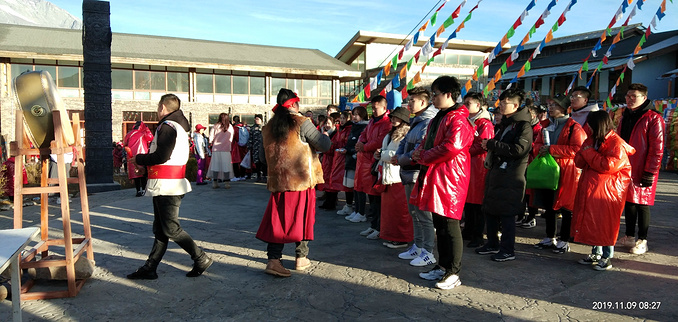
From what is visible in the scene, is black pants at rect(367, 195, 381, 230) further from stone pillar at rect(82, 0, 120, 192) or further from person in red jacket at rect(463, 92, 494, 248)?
stone pillar at rect(82, 0, 120, 192)

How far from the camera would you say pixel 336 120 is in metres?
8.23

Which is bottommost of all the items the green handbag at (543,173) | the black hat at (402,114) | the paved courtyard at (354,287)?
the paved courtyard at (354,287)

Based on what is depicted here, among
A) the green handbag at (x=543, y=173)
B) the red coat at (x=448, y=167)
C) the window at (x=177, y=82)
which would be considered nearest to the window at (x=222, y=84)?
the window at (x=177, y=82)

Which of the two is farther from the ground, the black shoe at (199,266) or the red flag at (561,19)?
the red flag at (561,19)

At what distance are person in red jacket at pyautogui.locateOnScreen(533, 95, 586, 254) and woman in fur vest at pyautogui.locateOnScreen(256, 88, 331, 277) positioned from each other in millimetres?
2752

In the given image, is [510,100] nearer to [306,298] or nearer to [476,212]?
[476,212]

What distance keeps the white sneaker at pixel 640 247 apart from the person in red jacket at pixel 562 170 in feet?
2.05

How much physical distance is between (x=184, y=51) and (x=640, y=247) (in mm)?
24212

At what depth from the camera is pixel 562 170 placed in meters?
5.08

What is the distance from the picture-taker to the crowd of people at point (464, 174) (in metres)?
3.71

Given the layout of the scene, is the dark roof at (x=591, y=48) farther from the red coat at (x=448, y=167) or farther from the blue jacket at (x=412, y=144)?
the red coat at (x=448, y=167)

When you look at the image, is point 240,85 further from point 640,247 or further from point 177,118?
point 640,247

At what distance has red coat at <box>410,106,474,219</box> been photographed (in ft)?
11.7

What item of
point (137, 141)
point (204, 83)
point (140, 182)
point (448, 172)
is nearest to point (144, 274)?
point (448, 172)
